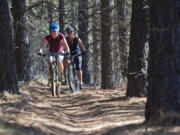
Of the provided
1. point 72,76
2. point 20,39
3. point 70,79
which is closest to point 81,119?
point 70,79

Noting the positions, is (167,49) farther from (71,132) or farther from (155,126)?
(71,132)

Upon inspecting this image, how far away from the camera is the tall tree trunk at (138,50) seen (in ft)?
25.9

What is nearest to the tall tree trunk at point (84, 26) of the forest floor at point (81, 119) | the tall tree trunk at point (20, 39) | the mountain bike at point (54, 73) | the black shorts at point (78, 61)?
the tall tree trunk at point (20, 39)

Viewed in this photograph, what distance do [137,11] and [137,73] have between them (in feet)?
5.18

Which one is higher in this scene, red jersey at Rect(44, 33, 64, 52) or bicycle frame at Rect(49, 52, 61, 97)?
red jersey at Rect(44, 33, 64, 52)

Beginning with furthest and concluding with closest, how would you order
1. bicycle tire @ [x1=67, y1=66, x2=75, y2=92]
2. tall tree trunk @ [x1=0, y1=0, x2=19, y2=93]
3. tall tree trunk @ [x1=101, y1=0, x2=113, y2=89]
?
tall tree trunk @ [x1=101, y1=0, x2=113, y2=89] → bicycle tire @ [x1=67, y1=66, x2=75, y2=92] → tall tree trunk @ [x1=0, y1=0, x2=19, y2=93]

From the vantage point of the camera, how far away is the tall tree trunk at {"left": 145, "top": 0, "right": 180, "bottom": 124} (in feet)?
15.4

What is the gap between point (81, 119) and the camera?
22.0ft

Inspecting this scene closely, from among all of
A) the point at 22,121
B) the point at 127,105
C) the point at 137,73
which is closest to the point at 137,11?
the point at 137,73

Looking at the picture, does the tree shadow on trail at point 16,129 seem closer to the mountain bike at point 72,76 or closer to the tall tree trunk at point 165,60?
the tall tree trunk at point 165,60

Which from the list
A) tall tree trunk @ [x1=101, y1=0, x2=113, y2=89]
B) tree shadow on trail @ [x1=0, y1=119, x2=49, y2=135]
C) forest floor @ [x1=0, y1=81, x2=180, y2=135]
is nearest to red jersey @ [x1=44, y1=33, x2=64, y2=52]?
forest floor @ [x1=0, y1=81, x2=180, y2=135]

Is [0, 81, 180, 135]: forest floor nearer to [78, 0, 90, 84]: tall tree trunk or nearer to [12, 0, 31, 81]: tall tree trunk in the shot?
[12, 0, 31, 81]: tall tree trunk

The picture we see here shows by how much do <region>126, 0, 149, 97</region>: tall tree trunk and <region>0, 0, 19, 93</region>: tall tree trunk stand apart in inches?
116

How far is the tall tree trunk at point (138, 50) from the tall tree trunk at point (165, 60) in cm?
286
